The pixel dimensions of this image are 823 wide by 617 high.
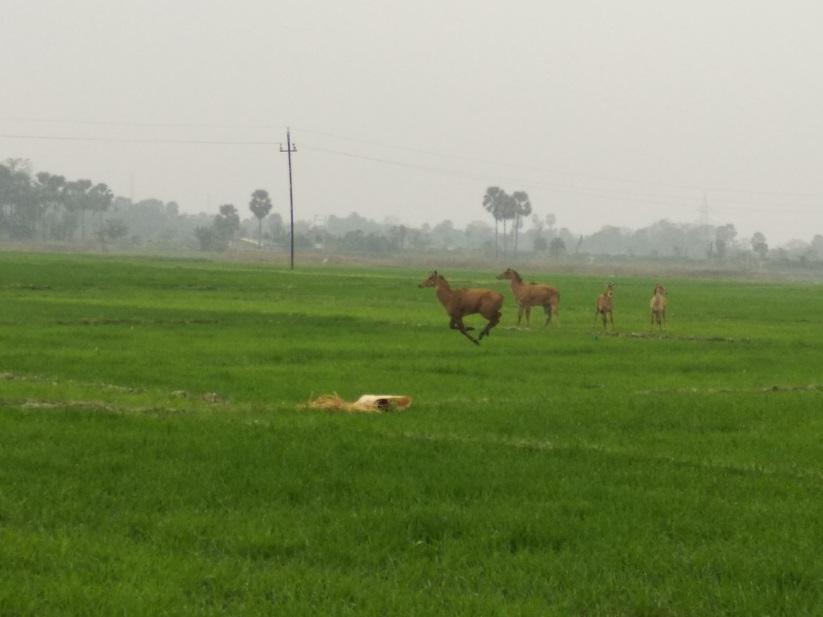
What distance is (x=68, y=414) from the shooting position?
13.3 m

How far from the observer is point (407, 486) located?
10078 millimetres

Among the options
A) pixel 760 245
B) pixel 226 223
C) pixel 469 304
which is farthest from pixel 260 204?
pixel 469 304

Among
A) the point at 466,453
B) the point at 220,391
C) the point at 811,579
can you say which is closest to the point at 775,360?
the point at 220,391

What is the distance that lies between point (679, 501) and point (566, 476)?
1.20 m

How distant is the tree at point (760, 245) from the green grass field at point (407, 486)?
141 metres

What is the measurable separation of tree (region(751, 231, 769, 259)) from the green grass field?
141m

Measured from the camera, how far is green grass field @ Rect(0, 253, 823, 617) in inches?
292

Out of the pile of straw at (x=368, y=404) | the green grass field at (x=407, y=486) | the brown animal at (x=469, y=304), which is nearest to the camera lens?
the green grass field at (x=407, y=486)

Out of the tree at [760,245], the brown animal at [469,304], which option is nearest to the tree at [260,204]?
the tree at [760,245]

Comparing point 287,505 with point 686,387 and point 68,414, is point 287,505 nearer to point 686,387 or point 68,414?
point 68,414

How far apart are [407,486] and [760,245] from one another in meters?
159

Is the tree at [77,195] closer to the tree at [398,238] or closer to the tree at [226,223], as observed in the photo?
the tree at [226,223]

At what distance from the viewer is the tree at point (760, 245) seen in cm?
15762

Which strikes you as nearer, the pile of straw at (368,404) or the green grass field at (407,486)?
the green grass field at (407,486)
